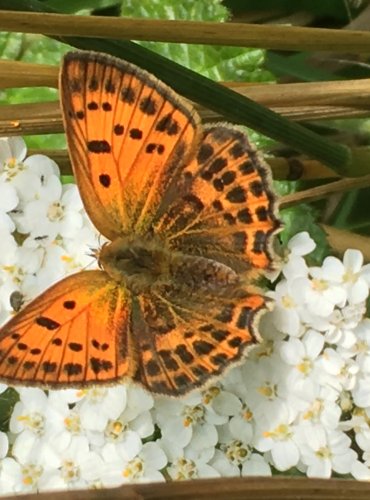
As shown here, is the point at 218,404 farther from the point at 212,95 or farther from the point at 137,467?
the point at 212,95

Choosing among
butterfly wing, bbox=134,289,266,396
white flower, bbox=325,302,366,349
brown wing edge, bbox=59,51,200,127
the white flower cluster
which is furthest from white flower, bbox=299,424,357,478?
brown wing edge, bbox=59,51,200,127

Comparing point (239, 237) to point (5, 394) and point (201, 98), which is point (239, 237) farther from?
point (5, 394)

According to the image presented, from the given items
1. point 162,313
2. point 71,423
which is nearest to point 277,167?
point 162,313

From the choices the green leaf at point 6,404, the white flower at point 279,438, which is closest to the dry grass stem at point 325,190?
the white flower at point 279,438

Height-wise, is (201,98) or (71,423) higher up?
(201,98)

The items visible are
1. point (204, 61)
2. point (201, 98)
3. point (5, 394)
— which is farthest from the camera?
point (204, 61)

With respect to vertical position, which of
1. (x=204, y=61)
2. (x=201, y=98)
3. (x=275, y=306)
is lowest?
(x=275, y=306)

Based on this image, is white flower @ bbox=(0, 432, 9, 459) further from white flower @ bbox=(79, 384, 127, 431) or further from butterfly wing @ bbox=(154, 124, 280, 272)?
butterfly wing @ bbox=(154, 124, 280, 272)

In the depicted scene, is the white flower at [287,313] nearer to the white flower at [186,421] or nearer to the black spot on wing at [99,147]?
the white flower at [186,421]
